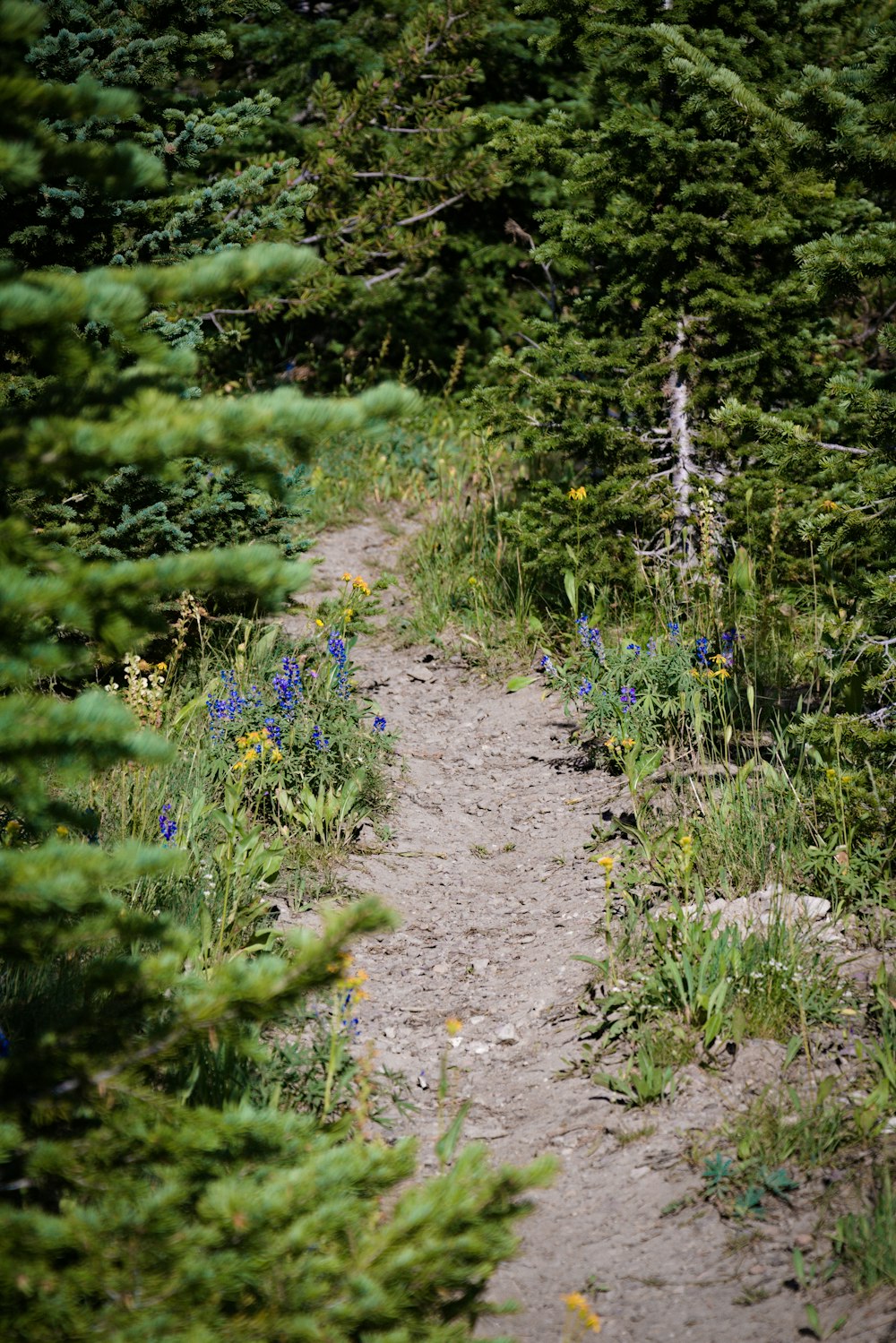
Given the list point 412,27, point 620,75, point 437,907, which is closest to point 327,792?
point 437,907

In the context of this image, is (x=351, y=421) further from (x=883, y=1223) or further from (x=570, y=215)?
(x=570, y=215)

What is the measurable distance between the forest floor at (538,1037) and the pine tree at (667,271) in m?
1.20

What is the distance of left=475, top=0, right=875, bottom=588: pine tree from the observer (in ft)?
17.1

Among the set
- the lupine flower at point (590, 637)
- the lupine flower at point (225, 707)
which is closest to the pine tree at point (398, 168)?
the lupine flower at point (225, 707)

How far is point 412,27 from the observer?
743cm

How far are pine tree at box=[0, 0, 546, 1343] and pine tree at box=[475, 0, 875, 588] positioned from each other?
11.6 feet

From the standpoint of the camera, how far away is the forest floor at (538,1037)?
8.58ft

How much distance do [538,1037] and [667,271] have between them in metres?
3.83

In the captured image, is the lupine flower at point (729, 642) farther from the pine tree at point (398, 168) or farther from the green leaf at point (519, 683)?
the pine tree at point (398, 168)

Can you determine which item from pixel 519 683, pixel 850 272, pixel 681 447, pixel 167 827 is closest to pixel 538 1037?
pixel 167 827

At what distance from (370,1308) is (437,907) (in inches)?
101

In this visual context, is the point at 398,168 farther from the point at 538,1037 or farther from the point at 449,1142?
the point at 449,1142

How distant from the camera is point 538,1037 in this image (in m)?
3.63

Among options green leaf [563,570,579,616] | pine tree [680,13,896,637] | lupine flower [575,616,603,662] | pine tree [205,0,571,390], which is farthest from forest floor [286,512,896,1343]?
pine tree [205,0,571,390]
